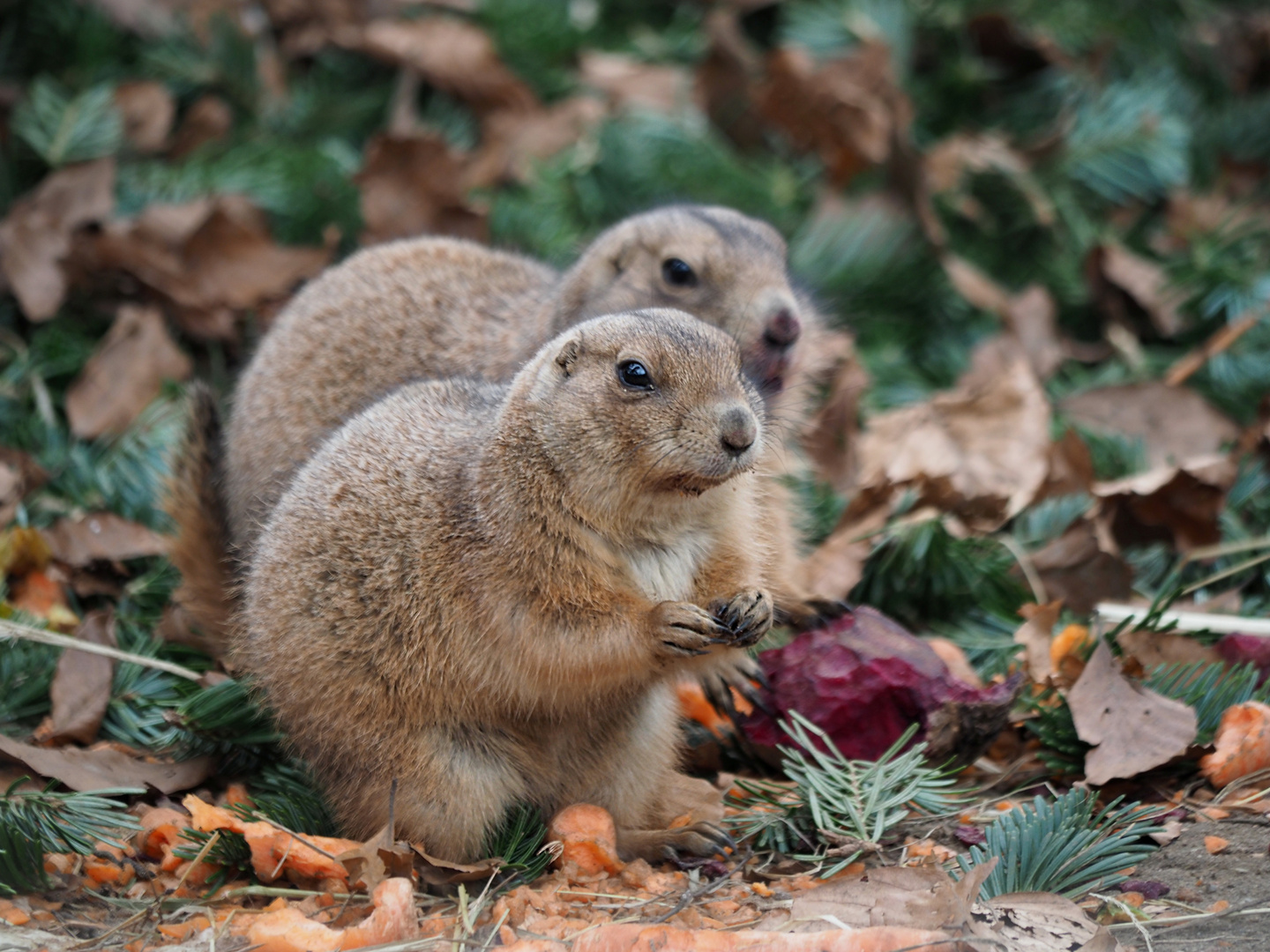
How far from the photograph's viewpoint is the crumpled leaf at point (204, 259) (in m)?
6.12

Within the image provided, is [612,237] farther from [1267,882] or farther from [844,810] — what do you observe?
[1267,882]

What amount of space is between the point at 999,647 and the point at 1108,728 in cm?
70

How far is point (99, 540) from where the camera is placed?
5.03 m


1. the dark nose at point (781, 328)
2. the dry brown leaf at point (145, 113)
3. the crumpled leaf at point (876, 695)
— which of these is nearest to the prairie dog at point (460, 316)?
the dark nose at point (781, 328)

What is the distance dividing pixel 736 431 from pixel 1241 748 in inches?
62.2

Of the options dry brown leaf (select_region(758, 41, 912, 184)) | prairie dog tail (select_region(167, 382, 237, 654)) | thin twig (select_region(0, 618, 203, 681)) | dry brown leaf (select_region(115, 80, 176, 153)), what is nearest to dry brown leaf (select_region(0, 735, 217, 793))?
thin twig (select_region(0, 618, 203, 681))

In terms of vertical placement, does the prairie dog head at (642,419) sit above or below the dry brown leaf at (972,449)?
above

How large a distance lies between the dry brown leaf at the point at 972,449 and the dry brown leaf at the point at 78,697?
104 inches

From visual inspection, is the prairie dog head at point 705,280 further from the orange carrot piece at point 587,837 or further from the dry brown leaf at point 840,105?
the orange carrot piece at point 587,837

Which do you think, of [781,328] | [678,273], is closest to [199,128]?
[678,273]

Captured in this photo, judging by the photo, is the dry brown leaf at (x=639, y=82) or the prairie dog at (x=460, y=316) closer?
the prairie dog at (x=460, y=316)

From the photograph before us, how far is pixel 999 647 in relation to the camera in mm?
4469

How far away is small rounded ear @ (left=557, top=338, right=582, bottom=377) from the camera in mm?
3855

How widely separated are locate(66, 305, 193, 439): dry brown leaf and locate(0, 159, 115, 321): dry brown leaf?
0.32 m
